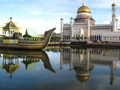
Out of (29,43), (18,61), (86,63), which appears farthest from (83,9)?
(18,61)

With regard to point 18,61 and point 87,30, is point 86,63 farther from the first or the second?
point 87,30

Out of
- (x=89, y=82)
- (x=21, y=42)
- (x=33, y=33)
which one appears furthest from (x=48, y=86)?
(x=33, y=33)

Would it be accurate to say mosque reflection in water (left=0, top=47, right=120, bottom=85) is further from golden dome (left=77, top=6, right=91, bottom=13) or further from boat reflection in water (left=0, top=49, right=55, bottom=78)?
golden dome (left=77, top=6, right=91, bottom=13)

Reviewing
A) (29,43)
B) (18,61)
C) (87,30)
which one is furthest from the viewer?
(87,30)

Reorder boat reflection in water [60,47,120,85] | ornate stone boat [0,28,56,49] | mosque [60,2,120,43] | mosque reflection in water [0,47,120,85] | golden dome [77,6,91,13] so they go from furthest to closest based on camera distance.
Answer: golden dome [77,6,91,13] → mosque [60,2,120,43] → ornate stone boat [0,28,56,49] → mosque reflection in water [0,47,120,85] → boat reflection in water [60,47,120,85]

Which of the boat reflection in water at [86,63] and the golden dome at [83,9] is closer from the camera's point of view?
the boat reflection in water at [86,63]

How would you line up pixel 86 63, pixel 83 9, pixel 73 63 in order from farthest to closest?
pixel 83 9 < pixel 73 63 < pixel 86 63

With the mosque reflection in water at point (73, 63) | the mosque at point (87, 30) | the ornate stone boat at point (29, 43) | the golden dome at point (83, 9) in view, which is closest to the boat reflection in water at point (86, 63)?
the mosque reflection in water at point (73, 63)

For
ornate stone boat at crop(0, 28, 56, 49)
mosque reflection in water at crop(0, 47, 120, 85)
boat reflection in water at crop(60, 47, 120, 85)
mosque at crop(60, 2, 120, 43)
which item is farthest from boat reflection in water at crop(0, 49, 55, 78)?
mosque at crop(60, 2, 120, 43)

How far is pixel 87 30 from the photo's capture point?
1783 inches

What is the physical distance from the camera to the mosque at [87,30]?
40.7 meters

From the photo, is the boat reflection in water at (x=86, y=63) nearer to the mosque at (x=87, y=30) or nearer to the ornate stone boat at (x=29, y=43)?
the ornate stone boat at (x=29, y=43)

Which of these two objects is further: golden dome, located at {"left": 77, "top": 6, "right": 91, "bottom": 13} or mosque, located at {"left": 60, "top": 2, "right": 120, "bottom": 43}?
golden dome, located at {"left": 77, "top": 6, "right": 91, "bottom": 13}

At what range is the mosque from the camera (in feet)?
133
